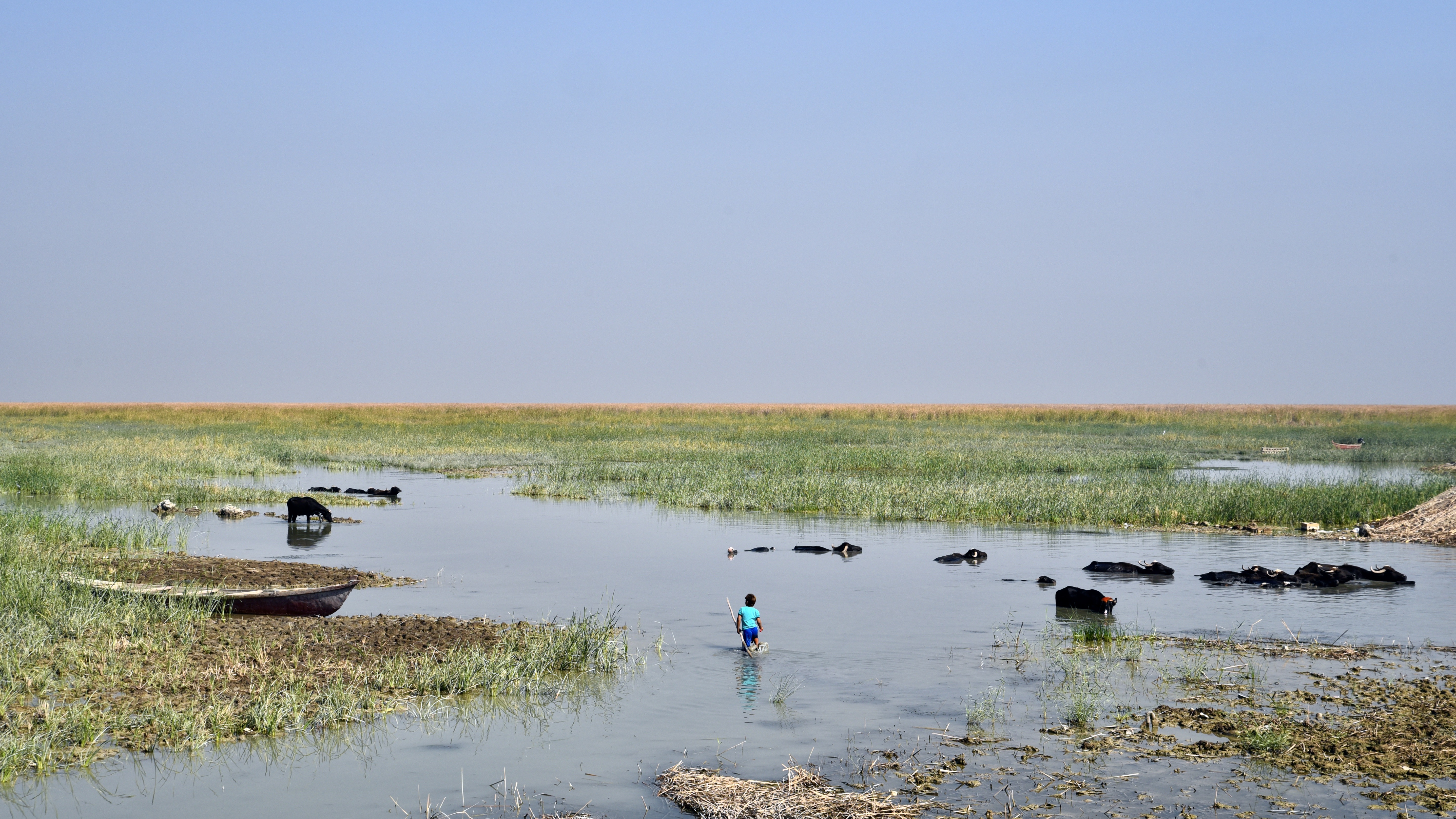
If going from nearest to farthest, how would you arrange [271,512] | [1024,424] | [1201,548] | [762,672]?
[762,672] < [1201,548] < [271,512] < [1024,424]

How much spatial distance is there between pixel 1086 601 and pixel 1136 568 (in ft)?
11.6

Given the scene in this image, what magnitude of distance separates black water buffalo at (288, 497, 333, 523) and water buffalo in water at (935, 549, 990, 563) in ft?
42.6

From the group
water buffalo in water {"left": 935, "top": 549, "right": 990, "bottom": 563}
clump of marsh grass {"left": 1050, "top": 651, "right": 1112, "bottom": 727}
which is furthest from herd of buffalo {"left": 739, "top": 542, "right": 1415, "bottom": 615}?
clump of marsh grass {"left": 1050, "top": 651, "right": 1112, "bottom": 727}

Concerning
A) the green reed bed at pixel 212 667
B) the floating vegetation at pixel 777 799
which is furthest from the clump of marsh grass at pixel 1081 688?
the green reed bed at pixel 212 667

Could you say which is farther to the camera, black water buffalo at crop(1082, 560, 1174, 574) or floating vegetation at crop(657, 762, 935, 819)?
black water buffalo at crop(1082, 560, 1174, 574)

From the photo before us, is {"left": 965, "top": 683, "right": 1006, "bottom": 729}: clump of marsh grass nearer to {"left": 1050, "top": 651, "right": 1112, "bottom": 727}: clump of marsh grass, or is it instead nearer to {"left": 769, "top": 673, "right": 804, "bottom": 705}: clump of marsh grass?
{"left": 1050, "top": 651, "right": 1112, "bottom": 727}: clump of marsh grass

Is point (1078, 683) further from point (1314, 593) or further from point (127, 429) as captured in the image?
point (127, 429)

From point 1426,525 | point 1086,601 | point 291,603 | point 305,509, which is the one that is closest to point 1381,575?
point 1086,601

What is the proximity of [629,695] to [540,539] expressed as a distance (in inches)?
482

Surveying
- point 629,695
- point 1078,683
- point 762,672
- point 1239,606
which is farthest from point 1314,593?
point 629,695

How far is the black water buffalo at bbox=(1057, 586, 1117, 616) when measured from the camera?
1417cm

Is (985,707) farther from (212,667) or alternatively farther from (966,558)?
(966,558)

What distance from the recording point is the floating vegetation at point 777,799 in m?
6.95

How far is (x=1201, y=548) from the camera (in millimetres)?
21156
